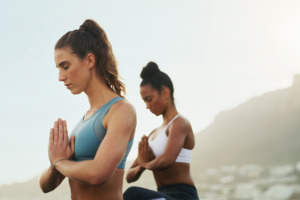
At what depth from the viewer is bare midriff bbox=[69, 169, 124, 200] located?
2139mm

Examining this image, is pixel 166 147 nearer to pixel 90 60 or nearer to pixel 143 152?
pixel 143 152

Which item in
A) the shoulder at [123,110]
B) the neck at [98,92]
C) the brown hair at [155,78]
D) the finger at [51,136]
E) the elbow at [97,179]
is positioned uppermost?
the brown hair at [155,78]

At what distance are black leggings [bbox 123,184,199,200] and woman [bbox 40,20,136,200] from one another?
39 cm

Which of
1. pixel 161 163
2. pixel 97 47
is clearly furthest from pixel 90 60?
pixel 161 163

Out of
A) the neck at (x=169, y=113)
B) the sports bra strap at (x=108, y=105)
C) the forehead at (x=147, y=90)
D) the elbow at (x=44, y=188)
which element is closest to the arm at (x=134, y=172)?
the neck at (x=169, y=113)

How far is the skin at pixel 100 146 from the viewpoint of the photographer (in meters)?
2.02

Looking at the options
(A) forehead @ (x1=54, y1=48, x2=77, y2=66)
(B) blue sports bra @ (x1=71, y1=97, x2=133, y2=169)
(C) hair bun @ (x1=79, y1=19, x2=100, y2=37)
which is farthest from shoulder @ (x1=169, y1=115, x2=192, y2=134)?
(A) forehead @ (x1=54, y1=48, x2=77, y2=66)

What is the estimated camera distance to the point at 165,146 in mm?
3391

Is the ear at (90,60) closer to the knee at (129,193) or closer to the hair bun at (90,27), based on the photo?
the hair bun at (90,27)

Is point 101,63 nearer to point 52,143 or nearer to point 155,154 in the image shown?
point 52,143

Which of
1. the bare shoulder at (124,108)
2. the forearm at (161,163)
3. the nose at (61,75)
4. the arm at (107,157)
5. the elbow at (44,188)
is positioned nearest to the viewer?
the arm at (107,157)

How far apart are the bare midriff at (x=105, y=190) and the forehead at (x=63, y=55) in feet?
2.45

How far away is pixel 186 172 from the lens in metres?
3.37

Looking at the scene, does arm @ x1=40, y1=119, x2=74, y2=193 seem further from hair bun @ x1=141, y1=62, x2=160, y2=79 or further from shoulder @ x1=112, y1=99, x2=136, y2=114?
hair bun @ x1=141, y1=62, x2=160, y2=79
